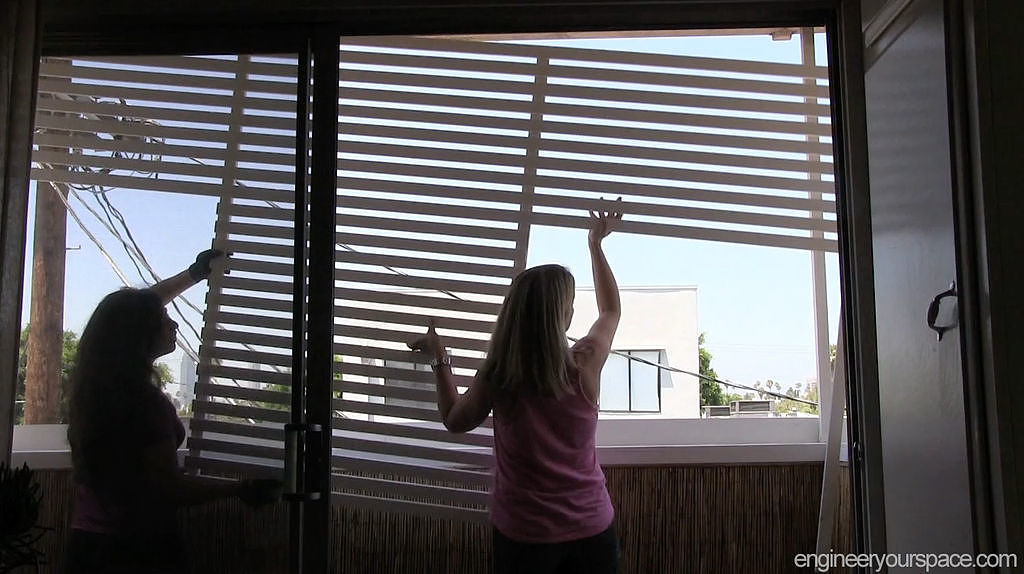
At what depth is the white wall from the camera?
154 inches

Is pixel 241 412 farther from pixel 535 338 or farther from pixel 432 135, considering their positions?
pixel 432 135

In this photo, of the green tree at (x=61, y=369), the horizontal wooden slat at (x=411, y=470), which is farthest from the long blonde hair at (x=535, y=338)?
the green tree at (x=61, y=369)

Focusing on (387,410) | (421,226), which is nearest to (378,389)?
(387,410)

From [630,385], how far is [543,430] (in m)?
1.90

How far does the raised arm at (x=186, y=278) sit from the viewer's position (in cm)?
195

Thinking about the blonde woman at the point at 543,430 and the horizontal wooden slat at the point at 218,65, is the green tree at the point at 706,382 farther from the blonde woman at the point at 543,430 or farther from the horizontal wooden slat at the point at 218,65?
the horizontal wooden slat at the point at 218,65

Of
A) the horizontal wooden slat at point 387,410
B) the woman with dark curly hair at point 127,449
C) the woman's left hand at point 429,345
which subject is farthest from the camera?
the horizontal wooden slat at point 387,410

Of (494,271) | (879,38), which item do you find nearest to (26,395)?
(494,271)

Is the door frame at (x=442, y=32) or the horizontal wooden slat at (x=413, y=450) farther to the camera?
the horizontal wooden slat at (x=413, y=450)

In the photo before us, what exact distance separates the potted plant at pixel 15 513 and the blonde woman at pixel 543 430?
967 mm

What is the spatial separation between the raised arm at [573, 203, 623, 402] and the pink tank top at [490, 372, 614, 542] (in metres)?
0.08

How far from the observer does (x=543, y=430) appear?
209 centimetres

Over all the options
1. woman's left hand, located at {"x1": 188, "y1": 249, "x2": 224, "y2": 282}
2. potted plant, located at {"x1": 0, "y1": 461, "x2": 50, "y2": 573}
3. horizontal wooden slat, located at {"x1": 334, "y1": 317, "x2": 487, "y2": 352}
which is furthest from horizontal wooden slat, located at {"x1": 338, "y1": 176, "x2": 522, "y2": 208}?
potted plant, located at {"x1": 0, "y1": 461, "x2": 50, "y2": 573}

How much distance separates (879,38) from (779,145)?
3.18 ft
